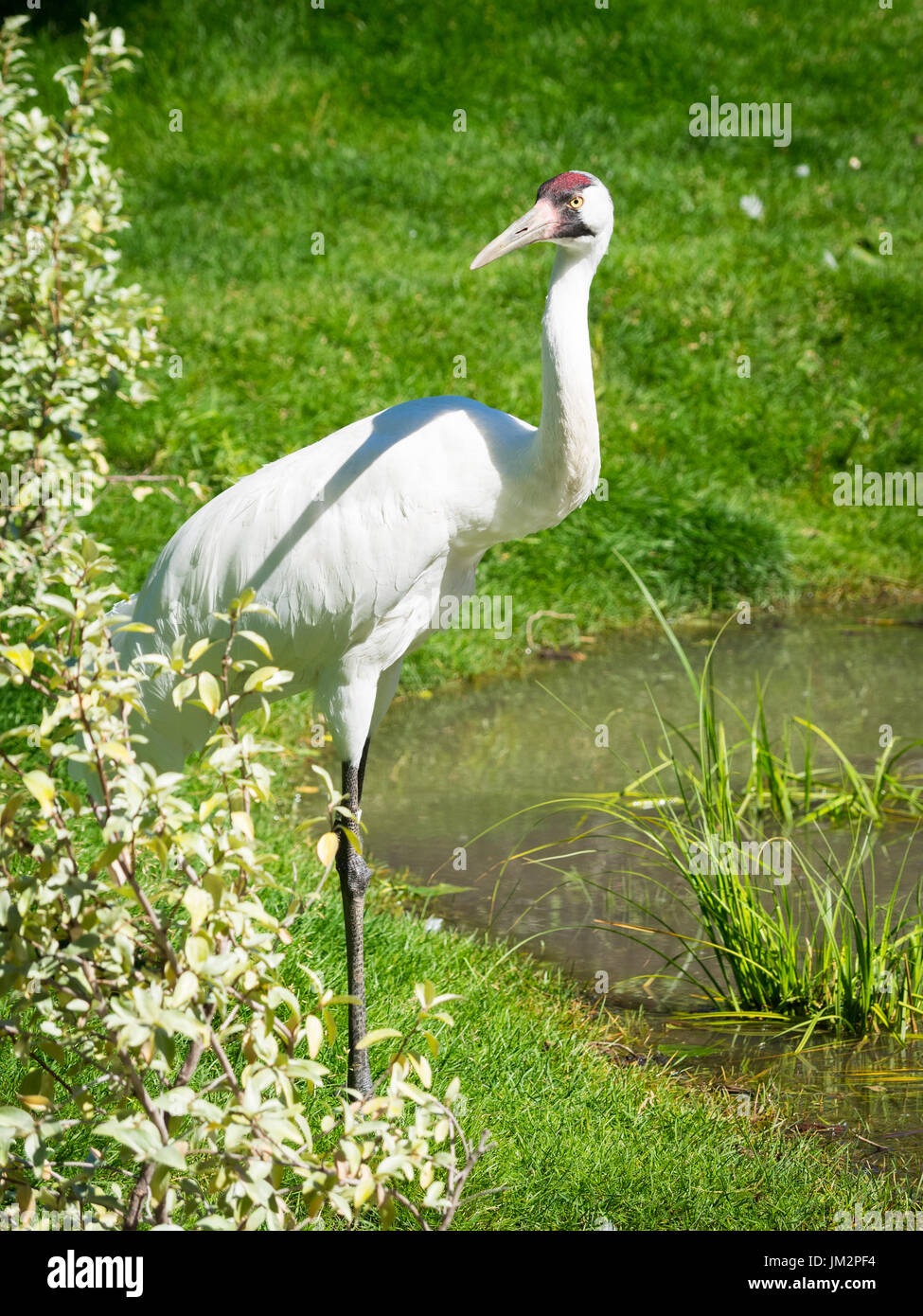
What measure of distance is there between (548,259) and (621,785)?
179 inches

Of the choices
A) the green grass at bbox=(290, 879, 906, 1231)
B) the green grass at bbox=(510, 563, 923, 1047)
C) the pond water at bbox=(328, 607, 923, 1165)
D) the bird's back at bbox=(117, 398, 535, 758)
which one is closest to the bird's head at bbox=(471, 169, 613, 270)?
the bird's back at bbox=(117, 398, 535, 758)

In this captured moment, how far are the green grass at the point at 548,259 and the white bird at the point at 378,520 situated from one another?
2449 mm

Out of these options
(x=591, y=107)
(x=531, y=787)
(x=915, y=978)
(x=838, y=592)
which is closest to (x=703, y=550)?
(x=838, y=592)

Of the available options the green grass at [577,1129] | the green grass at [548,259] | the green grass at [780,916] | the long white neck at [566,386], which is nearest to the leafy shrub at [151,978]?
the green grass at [577,1129]

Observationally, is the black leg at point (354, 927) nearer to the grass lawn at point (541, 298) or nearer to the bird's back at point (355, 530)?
the grass lawn at point (541, 298)

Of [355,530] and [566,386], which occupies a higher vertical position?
[566,386]

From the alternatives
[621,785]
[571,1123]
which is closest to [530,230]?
[571,1123]

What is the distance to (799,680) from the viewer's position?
584 cm

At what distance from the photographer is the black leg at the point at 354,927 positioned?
9.53 ft

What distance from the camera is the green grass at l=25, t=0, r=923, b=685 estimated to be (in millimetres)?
6723

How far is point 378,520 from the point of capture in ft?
9.88

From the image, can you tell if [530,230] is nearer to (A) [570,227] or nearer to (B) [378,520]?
(A) [570,227]

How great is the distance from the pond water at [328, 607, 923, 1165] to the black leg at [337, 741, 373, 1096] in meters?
0.65
